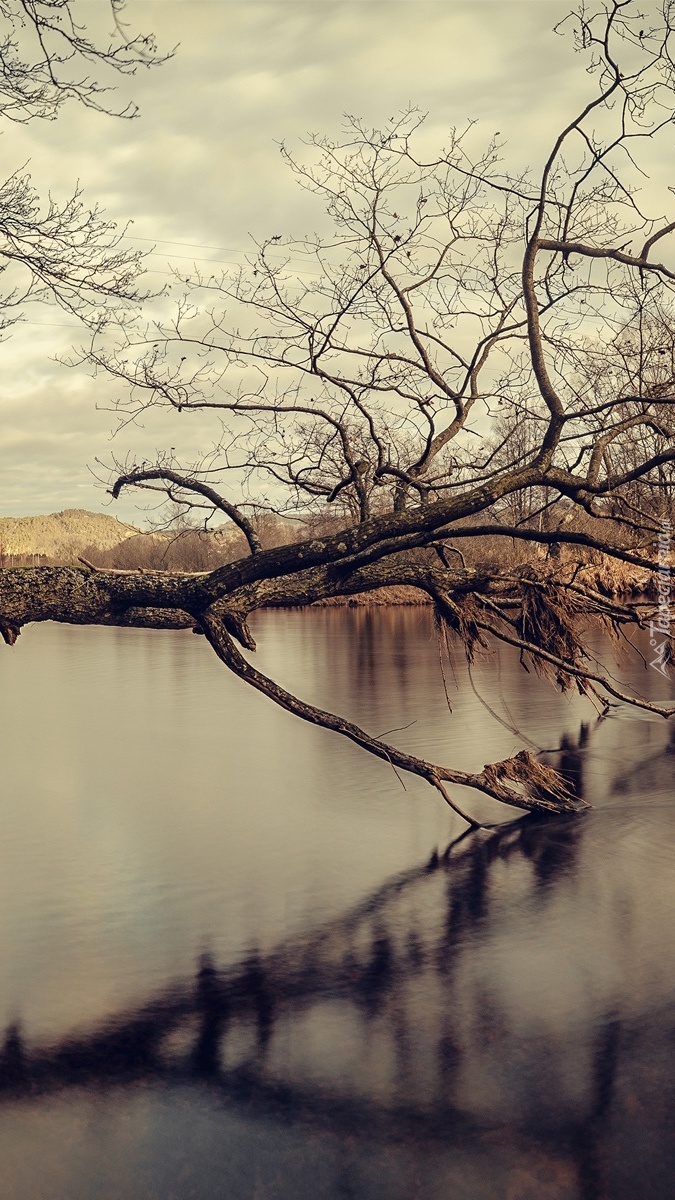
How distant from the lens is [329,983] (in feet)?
27.9

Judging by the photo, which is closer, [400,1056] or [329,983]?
[400,1056]

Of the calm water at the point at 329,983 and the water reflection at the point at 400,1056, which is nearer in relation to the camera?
the calm water at the point at 329,983

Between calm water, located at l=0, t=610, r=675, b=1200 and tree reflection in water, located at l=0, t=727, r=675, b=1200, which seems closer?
calm water, located at l=0, t=610, r=675, b=1200

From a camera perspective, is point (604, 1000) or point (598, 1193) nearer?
point (598, 1193)

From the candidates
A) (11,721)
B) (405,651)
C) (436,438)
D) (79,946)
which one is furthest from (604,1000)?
(405,651)

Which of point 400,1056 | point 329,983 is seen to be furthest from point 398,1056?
point 329,983

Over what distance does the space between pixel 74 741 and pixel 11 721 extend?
3170 mm

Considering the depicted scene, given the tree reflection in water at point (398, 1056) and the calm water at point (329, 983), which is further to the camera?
the tree reflection in water at point (398, 1056)

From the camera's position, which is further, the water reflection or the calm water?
the water reflection

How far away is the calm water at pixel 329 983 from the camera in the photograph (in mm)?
6031

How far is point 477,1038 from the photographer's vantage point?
7488 millimetres

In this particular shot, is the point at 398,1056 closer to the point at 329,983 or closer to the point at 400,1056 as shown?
the point at 400,1056

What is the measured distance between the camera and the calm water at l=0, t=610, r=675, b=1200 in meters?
6.03

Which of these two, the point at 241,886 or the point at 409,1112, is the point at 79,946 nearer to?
the point at 241,886
